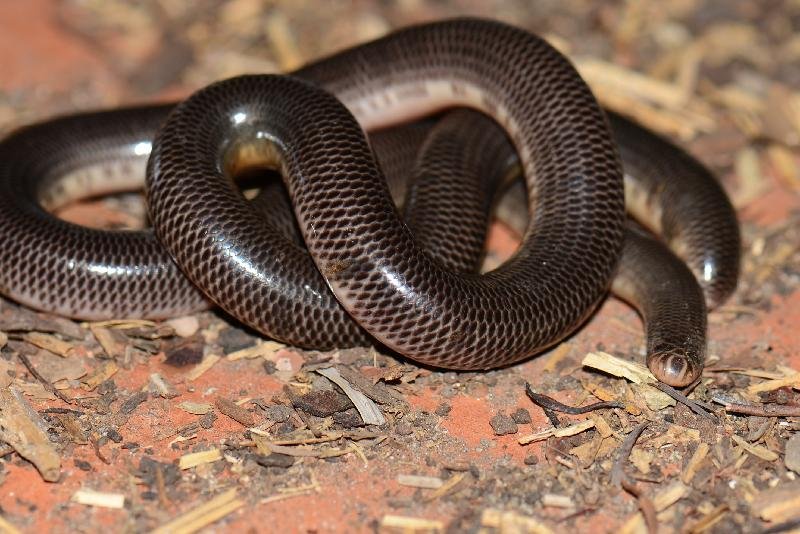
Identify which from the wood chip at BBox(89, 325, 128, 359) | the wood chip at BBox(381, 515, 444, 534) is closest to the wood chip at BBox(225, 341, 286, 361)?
the wood chip at BBox(89, 325, 128, 359)

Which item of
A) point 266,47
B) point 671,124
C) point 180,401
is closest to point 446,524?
point 180,401

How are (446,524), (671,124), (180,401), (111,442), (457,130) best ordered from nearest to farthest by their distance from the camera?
(446,524) → (111,442) → (180,401) → (457,130) → (671,124)

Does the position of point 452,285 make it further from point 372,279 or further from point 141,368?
point 141,368

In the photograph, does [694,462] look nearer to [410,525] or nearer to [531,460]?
[531,460]

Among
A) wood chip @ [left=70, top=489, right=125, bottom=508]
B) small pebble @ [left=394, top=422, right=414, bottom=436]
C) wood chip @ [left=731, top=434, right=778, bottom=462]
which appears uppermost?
wood chip @ [left=70, top=489, right=125, bottom=508]

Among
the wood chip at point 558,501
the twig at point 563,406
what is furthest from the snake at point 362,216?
the wood chip at point 558,501

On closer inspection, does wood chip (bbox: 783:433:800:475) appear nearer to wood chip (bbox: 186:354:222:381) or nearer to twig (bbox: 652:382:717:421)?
twig (bbox: 652:382:717:421)
